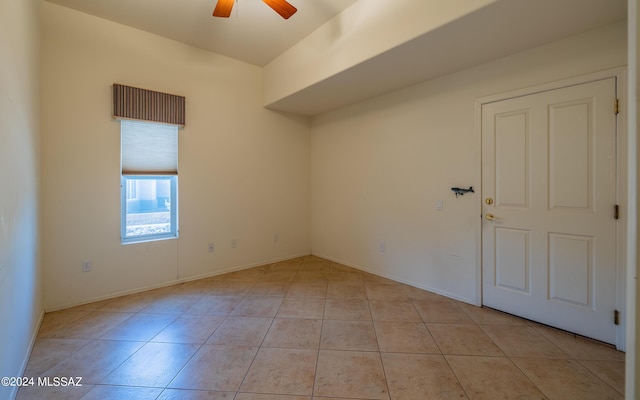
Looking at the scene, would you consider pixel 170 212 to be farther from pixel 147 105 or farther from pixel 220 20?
pixel 220 20

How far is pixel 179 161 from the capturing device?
3.42 metres

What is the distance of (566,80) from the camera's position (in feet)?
7.30

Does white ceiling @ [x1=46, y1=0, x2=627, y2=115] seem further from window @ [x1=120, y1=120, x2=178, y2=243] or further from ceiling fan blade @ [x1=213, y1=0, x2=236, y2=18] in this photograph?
window @ [x1=120, y1=120, x2=178, y2=243]

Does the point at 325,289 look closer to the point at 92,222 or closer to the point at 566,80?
the point at 92,222

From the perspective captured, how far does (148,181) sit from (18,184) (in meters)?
1.55

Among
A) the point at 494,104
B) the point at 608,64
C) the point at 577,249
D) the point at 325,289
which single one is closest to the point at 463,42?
the point at 494,104

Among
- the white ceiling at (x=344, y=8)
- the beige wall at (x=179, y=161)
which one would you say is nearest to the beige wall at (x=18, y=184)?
the beige wall at (x=179, y=161)

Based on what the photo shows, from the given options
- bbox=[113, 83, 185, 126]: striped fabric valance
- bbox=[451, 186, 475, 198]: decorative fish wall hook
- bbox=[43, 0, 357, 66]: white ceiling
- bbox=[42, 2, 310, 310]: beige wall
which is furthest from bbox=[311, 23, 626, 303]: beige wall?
bbox=[113, 83, 185, 126]: striped fabric valance

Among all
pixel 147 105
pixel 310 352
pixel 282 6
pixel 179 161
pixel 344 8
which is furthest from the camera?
pixel 179 161

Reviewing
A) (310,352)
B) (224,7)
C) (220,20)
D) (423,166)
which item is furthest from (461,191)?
(220,20)

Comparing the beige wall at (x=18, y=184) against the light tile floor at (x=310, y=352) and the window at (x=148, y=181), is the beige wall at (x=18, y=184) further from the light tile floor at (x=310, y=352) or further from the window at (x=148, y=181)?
the window at (x=148, y=181)

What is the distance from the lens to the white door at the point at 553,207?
2.08m

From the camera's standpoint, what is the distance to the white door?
6.82 ft

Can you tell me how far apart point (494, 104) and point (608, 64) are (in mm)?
777
